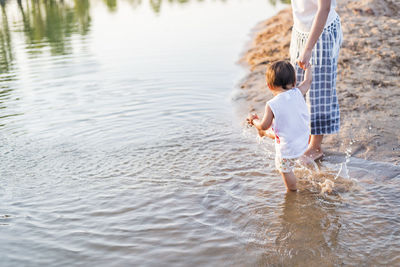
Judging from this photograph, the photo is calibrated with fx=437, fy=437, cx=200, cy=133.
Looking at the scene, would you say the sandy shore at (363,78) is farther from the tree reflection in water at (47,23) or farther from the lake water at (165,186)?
the tree reflection in water at (47,23)

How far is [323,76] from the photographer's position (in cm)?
408

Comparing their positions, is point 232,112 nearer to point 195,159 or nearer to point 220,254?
point 195,159

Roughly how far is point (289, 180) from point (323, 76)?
3.49 feet

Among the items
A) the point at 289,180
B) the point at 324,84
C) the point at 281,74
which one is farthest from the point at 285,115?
the point at 324,84

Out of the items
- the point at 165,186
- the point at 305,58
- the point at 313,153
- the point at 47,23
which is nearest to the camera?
the point at 305,58

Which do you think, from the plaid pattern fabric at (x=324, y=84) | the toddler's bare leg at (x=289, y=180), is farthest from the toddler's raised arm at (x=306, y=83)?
the toddler's bare leg at (x=289, y=180)

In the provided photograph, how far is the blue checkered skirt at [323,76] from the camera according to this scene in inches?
157

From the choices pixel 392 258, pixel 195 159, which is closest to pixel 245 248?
pixel 392 258

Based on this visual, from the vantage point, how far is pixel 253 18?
660 inches

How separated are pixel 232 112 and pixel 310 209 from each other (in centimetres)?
312

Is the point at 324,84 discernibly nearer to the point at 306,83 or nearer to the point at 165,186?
the point at 306,83

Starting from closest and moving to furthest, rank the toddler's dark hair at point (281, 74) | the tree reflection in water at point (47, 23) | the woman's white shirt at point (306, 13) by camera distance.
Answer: the toddler's dark hair at point (281, 74) → the woman's white shirt at point (306, 13) → the tree reflection in water at point (47, 23)

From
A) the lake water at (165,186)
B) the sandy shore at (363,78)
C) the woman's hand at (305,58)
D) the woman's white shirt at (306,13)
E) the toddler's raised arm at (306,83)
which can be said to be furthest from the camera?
the sandy shore at (363,78)

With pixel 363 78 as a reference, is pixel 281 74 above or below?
above
